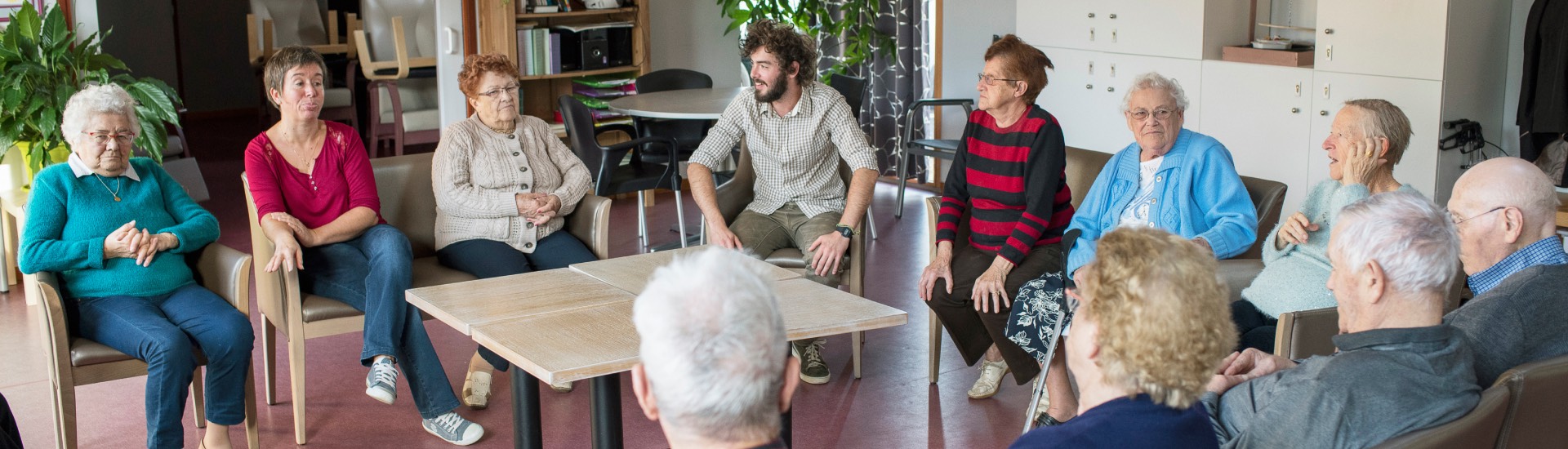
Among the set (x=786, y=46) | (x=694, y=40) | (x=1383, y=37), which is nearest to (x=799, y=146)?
(x=786, y=46)

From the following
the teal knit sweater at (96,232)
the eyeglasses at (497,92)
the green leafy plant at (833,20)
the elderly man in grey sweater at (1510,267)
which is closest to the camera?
the elderly man in grey sweater at (1510,267)

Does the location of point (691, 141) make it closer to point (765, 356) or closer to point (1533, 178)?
point (1533, 178)

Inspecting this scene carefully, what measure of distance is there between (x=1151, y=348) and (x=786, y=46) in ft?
8.65

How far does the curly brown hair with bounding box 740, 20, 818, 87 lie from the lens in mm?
4281

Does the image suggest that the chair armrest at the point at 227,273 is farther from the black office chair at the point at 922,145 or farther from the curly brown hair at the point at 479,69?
the black office chair at the point at 922,145

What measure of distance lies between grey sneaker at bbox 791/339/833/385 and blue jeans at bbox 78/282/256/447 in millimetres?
1672

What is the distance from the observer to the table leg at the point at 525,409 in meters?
3.15

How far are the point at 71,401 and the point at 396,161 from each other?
1.26 meters

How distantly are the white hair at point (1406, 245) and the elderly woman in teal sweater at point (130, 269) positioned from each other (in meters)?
2.65

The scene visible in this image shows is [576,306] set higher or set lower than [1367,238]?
lower

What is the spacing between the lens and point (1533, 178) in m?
2.61

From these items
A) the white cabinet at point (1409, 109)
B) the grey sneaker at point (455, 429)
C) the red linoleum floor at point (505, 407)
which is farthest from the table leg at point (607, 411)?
the white cabinet at point (1409, 109)

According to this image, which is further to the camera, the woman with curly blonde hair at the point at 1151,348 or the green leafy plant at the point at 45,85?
the green leafy plant at the point at 45,85

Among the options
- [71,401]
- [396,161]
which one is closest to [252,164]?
[396,161]
